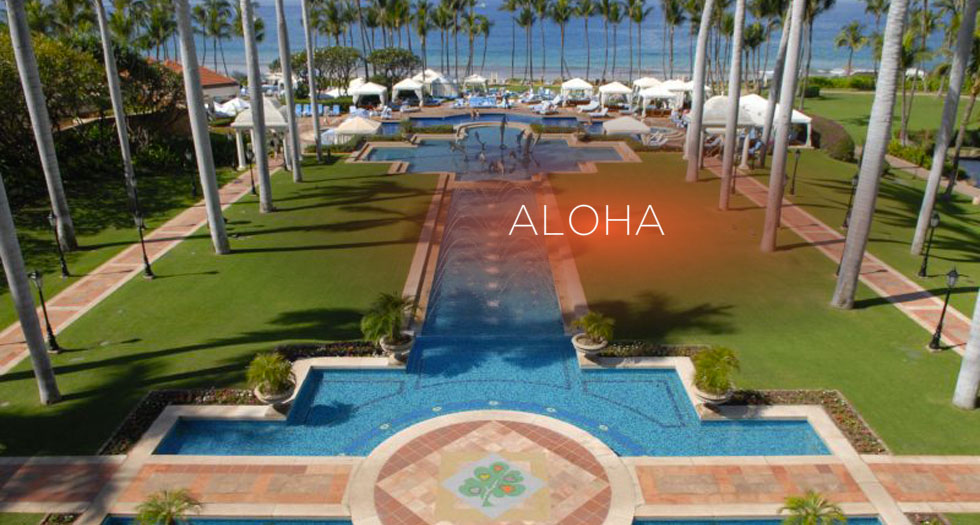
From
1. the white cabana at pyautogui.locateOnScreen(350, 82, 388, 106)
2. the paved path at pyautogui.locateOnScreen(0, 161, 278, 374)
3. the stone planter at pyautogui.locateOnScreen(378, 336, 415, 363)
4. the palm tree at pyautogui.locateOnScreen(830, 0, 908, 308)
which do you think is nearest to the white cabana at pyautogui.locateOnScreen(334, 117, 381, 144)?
the paved path at pyautogui.locateOnScreen(0, 161, 278, 374)

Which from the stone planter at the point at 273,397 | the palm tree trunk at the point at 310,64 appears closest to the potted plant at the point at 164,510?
the stone planter at the point at 273,397

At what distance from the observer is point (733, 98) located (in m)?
24.6

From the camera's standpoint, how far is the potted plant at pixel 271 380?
12859 mm

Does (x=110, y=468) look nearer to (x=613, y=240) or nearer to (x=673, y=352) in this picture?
(x=673, y=352)

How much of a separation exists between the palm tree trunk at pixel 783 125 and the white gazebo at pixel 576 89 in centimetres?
3742

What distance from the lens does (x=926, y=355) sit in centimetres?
1515

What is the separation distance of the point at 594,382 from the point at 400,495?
17.9 feet

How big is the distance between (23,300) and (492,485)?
9729 millimetres

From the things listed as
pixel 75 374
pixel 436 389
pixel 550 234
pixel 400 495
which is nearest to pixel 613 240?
pixel 550 234

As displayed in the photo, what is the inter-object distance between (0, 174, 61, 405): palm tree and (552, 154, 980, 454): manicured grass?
41.7 ft

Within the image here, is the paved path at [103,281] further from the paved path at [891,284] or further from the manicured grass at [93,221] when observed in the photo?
the paved path at [891,284]

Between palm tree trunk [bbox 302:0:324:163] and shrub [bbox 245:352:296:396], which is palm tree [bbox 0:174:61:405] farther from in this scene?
palm tree trunk [bbox 302:0:324:163]

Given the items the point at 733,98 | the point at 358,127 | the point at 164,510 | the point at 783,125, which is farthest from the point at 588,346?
the point at 358,127

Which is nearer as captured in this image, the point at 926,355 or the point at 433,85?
the point at 926,355
